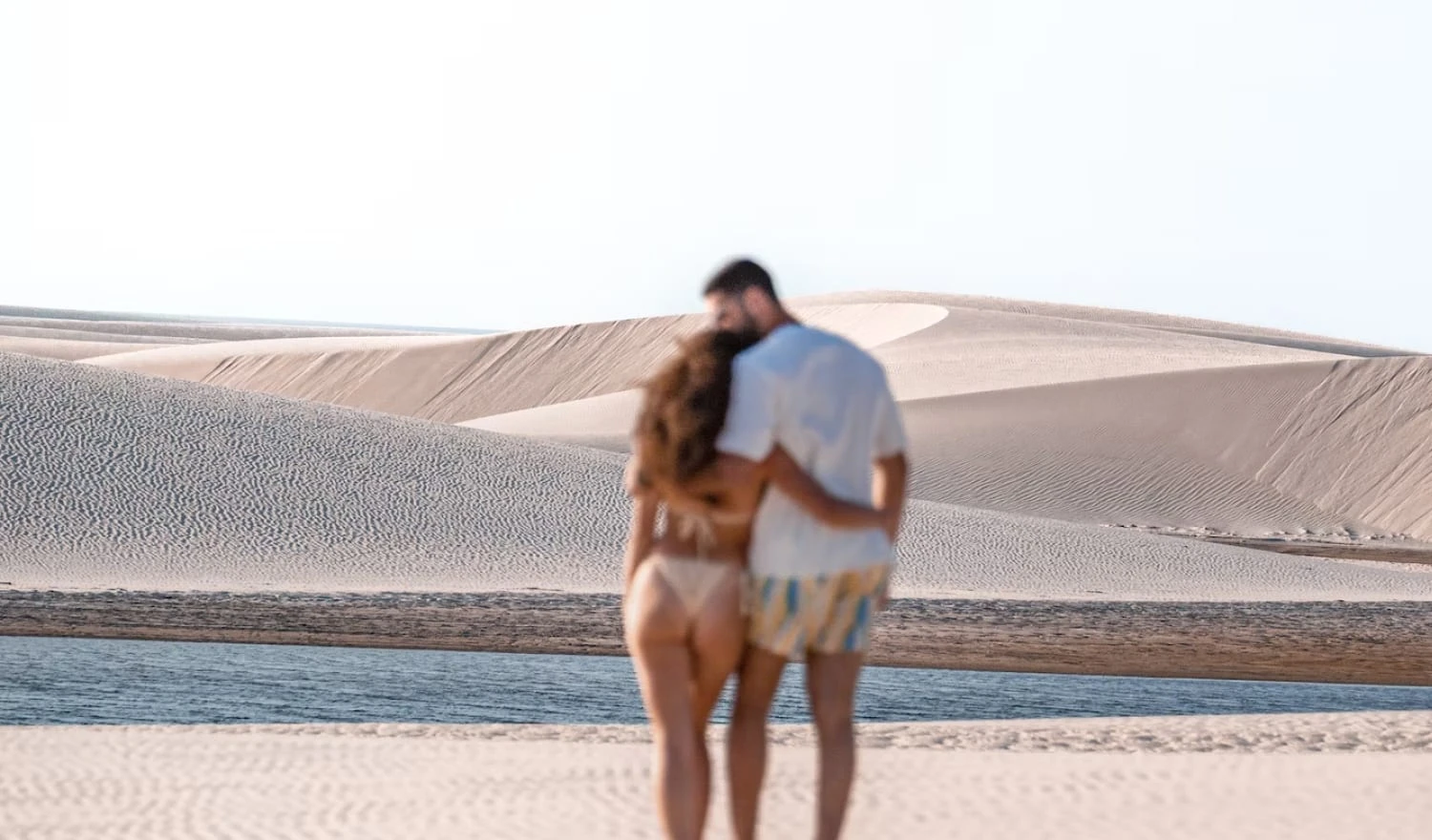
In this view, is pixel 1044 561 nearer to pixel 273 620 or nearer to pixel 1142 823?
pixel 273 620

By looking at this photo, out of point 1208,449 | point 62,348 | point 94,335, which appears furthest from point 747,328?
point 94,335

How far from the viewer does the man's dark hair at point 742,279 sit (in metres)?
5.30

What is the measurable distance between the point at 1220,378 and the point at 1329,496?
17.3 ft

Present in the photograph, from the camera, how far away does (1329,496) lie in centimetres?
4616

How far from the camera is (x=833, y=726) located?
17.5 ft

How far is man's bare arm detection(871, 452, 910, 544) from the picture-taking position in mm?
5285

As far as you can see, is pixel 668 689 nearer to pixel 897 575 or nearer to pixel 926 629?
pixel 926 629

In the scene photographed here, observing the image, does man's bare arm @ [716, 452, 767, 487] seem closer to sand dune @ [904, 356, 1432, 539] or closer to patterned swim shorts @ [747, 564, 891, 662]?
patterned swim shorts @ [747, 564, 891, 662]

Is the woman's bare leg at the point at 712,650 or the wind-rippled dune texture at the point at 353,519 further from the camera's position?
the wind-rippled dune texture at the point at 353,519

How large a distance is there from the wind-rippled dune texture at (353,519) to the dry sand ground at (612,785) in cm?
1193

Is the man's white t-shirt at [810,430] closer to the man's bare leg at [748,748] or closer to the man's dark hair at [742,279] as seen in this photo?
the man's dark hair at [742,279]

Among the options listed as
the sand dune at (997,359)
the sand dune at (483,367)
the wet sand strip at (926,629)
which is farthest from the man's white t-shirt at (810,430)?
the sand dune at (483,367)

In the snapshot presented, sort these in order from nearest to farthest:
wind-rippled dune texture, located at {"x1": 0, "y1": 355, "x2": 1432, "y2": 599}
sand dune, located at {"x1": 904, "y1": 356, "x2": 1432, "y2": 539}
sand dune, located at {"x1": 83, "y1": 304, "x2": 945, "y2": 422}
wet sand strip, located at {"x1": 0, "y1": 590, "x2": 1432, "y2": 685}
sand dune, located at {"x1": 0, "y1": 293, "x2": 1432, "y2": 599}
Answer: wet sand strip, located at {"x1": 0, "y1": 590, "x2": 1432, "y2": 685} < wind-rippled dune texture, located at {"x1": 0, "y1": 355, "x2": 1432, "y2": 599} < sand dune, located at {"x1": 0, "y1": 293, "x2": 1432, "y2": 599} < sand dune, located at {"x1": 904, "y1": 356, "x2": 1432, "y2": 539} < sand dune, located at {"x1": 83, "y1": 304, "x2": 945, "y2": 422}

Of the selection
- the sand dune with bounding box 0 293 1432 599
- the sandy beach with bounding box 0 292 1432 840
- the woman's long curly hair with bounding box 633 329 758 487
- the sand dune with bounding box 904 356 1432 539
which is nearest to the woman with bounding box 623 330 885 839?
the woman's long curly hair with bounding box 633 329 758 487
